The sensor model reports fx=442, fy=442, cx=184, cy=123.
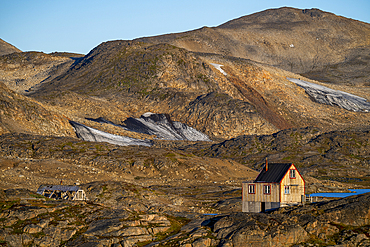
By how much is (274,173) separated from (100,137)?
3675 inches

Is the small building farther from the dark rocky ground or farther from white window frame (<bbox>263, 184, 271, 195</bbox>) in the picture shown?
white window frame (<bbox>263, 184, 271, 195</bbox>)

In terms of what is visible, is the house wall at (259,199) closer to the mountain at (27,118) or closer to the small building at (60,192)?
the small building at (60,192)

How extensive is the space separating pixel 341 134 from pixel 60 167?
106 metres

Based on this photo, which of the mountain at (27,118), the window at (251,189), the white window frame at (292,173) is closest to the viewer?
the white window frame at (292,173)

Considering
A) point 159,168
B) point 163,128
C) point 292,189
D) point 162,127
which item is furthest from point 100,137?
point 292,189

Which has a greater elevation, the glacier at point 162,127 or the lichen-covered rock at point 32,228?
the glacier at point 162,127

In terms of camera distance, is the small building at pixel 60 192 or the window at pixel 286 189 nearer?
the window at pixel 286 189

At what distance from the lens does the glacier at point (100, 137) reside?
14012 cm

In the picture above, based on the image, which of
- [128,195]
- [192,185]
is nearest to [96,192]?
[128,195]

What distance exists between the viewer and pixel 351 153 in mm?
146500

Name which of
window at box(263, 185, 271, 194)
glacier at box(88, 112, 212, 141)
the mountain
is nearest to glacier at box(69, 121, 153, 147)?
the mountain

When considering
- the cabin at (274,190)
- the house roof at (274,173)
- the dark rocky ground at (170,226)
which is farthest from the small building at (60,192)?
the house roof at (274,173)

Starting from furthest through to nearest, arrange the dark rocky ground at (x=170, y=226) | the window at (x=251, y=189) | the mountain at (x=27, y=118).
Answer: the mountain at (x=27, y=118) → the window at (x=251, y=189) → the dark rocky ground at (x=170, y=226)

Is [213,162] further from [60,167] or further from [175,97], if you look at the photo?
[175,97]
